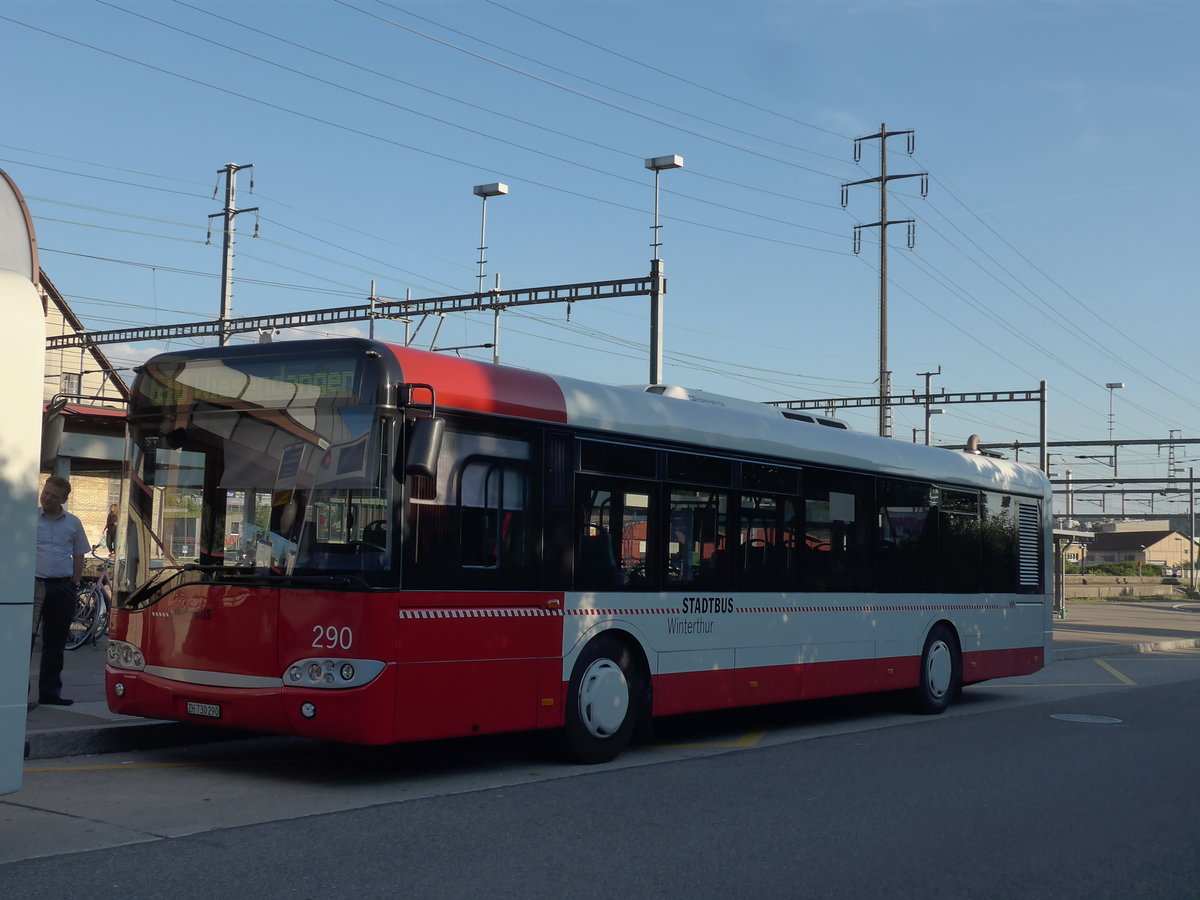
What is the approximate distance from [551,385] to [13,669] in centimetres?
481

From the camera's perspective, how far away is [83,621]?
16.3 metres

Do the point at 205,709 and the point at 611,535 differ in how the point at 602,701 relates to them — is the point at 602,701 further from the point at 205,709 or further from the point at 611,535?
the point at 205,709

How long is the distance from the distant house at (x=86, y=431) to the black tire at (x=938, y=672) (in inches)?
340

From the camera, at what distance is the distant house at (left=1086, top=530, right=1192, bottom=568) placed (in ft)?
481

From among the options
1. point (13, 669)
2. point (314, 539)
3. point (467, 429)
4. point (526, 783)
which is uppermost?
point (467, 429)

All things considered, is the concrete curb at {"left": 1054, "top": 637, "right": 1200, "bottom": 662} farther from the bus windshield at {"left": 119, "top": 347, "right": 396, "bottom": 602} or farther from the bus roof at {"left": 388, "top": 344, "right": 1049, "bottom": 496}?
the bus windshield at {"left": 119, "top": 347, "right": 396, "bottom": 602}

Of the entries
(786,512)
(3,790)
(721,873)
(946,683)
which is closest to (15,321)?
(3,790)

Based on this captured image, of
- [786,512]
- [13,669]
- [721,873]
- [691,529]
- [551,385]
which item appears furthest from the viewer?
[786,512]

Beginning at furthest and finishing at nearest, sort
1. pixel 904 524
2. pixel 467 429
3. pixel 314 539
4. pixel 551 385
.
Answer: pixel 904 524 → pixel 551 385 → pixel 467 429 → pixel 314 539

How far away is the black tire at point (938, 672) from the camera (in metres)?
Answer: 14.6

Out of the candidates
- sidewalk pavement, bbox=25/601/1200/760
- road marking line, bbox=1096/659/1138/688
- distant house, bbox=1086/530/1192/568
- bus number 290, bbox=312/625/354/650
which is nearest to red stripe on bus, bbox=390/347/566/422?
bus number 290, bbox=312/625/354/650

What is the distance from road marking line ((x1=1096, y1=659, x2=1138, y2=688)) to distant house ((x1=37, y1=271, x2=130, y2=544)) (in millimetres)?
14246

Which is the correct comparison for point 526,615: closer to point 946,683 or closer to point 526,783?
point 526,783

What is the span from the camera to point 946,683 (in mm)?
15062
